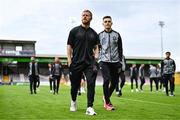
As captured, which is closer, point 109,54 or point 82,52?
point 82,52

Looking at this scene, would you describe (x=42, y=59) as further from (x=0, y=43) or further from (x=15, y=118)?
(x=15, y=118)

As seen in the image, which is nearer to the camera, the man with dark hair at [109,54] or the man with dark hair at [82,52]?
the man with dark hair at [82,52]

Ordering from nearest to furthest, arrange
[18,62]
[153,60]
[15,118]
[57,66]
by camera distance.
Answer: [15,118] → [57,66] → [18,62] → [153,60]

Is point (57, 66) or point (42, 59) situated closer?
point (57, 66)

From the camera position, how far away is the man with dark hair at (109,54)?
991 centimetres

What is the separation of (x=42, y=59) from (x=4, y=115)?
6336cm

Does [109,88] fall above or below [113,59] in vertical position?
below

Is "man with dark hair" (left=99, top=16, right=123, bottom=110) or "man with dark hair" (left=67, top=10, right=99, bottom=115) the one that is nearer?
"man with dark hair" (left=67, top=10, right=99, bottom=115)

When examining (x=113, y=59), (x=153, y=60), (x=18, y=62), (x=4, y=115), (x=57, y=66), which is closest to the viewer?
(x=4, y=115)

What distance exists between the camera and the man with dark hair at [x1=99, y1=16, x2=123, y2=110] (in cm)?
991

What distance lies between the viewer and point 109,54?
10055 mm

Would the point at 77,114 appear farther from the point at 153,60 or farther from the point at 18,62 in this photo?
the point at 153,60

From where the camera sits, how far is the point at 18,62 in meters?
69.3


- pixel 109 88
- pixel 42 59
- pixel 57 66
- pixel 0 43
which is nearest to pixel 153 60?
pixel 42 59
